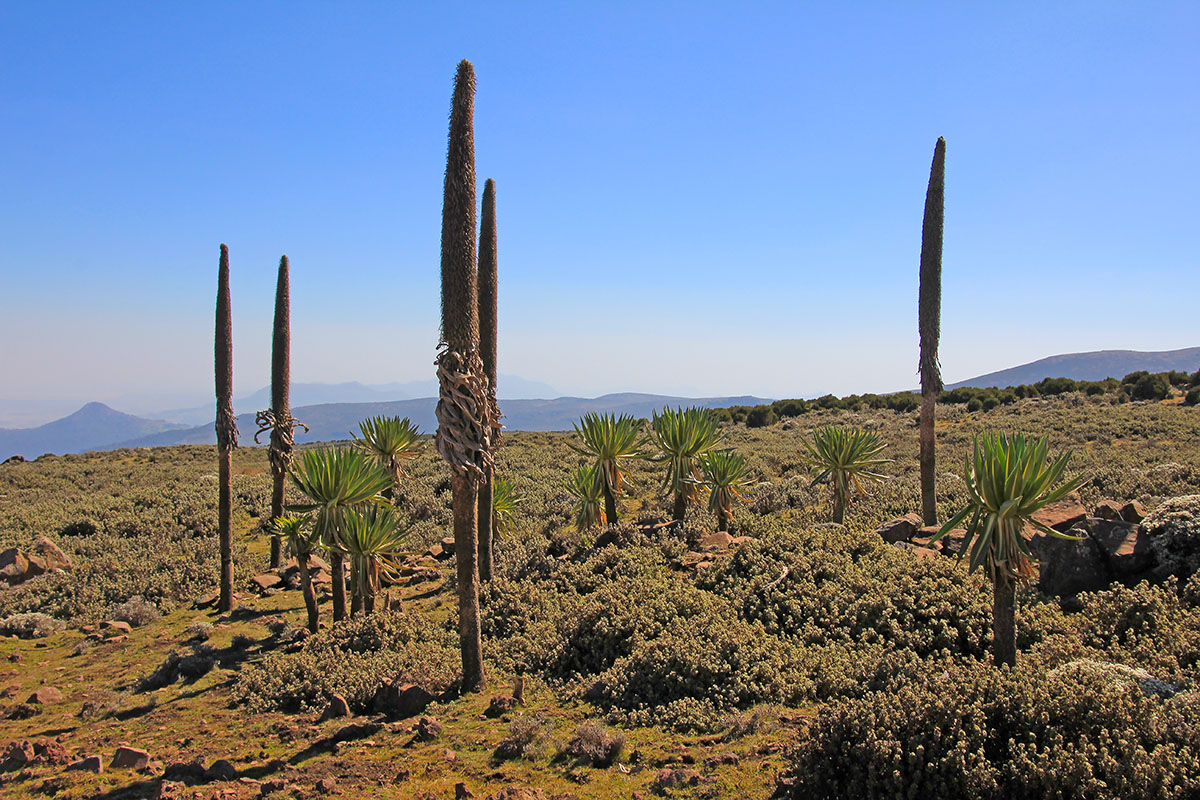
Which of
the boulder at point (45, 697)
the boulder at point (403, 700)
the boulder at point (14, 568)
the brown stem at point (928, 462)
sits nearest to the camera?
the boulder at point (403, 700)

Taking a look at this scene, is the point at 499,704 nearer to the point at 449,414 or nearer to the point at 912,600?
the point at 449,414

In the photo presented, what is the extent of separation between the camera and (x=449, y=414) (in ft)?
26.7

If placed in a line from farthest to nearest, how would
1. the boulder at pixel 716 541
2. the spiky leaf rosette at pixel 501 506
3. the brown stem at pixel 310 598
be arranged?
the spiky leaf rosette at pixel 501 506 < the boulder at pixel 716 541 < the brown stem at pixel 310 598

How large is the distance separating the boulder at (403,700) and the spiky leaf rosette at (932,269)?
10.6 m

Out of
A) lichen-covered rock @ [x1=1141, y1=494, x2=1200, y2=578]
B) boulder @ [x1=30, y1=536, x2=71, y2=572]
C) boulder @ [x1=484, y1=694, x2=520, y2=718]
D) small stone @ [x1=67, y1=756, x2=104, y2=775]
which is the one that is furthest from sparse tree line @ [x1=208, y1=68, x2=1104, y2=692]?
boulder @ [x1=30, y1=536, x2=71, y2=572]

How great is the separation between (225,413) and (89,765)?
8613mm

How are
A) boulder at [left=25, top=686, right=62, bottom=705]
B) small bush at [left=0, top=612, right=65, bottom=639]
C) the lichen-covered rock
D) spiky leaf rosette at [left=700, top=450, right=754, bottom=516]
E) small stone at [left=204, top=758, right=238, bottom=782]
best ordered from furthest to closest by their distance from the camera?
spiky leaf rosette at [left=700, top=450, right=754, bottom=516], small bush at [left=0, top=612, right=65, bottom=639], boulder at [left=25, top=686, right=62, bottom=705], the lichen-covered rock, small stone at [left=204, top=758, right=238, bottom=782]

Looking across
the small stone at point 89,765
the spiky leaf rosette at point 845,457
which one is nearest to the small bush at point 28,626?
the small stone at point 89,765

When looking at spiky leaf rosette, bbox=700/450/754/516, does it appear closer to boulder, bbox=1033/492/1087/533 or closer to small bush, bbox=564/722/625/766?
boulder, bbox=1033/492/1087/533

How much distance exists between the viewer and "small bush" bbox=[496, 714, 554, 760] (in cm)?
634

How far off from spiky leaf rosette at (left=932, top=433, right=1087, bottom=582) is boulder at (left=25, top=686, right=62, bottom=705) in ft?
38.3

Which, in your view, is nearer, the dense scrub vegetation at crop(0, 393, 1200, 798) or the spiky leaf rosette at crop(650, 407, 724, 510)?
the dense scrub vegetation at crop(0, 393, 1200, 798)

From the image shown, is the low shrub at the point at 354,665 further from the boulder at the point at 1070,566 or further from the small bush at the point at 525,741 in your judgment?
the boulder at the point at 1070,566

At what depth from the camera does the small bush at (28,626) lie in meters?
12.8
